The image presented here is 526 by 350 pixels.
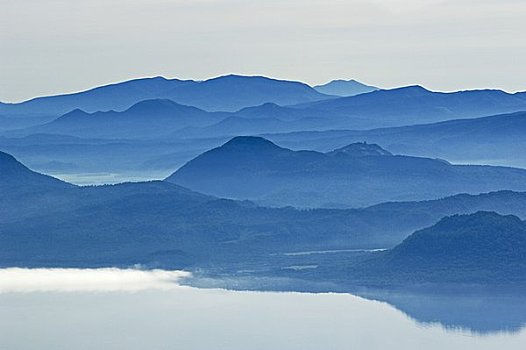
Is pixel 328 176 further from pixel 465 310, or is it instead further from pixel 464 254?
pixel 465 310

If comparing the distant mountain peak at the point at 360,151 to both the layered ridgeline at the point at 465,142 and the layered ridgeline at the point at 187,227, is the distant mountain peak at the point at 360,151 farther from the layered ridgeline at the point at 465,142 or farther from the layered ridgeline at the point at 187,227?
the layered ridgeline at the point at 465,142

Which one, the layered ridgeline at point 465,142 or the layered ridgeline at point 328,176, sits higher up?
the layered ridgeline at point 465,142

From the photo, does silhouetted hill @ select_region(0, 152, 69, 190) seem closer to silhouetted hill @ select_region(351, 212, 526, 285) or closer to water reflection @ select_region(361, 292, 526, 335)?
silhouetted hill @ select_region(351, 212, 526, 285)

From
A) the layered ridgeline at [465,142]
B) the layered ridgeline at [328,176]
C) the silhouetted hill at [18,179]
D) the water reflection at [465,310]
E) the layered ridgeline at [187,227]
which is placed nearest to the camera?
the water reflection at [465,310]

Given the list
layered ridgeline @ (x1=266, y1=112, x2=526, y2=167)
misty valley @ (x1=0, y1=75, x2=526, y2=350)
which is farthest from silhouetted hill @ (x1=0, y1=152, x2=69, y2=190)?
layered ridgeline @ (x1=266, y1=112, x2=526, y2=167)

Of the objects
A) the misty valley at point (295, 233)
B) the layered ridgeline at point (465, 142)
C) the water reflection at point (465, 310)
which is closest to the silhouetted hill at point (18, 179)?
the misty valley at point (295, 233)

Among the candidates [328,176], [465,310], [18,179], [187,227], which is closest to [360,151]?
[328,176]
